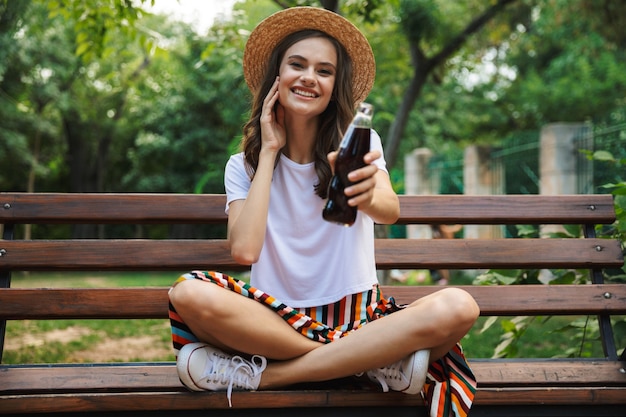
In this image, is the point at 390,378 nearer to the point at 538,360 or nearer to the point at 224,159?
the point at 538,360

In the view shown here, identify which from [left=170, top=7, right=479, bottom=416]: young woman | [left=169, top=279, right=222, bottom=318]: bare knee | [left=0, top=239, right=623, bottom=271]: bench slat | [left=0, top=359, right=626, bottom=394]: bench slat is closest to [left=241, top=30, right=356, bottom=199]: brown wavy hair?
[left=170, top=7, right=479, bottom=416]: young woman

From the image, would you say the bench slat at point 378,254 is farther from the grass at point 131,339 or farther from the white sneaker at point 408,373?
the grass at point 131,339

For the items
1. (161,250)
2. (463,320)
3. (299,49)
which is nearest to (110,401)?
(161,250)

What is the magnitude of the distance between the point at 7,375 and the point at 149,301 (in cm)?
59

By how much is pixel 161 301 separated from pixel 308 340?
79 centimetres

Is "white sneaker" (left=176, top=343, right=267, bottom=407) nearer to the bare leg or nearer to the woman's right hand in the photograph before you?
the bare leg

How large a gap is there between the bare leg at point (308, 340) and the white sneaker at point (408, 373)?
0.03 m

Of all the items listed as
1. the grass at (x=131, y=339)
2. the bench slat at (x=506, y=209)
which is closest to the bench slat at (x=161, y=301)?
the bench slat at (x=506, y=209)

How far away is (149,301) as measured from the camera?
2.78 m

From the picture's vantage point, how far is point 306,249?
101 inches

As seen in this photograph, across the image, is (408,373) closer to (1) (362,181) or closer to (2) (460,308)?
(2) (460,308)

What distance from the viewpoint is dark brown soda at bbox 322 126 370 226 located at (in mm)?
2148

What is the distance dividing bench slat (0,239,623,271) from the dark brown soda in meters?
0.83

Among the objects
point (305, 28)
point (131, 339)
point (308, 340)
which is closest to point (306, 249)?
point (308, 340)
